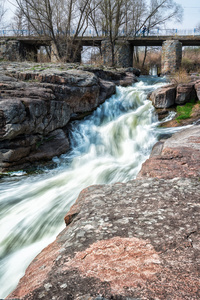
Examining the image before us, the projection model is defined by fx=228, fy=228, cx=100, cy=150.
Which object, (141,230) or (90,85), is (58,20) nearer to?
(90,85)

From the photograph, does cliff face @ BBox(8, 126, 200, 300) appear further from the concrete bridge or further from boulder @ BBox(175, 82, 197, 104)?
the concrete bridge

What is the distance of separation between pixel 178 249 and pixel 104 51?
830 inches

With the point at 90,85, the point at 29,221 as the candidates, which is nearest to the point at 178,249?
the point at 29,221

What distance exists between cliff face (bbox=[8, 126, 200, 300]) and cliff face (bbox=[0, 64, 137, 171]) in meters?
4.27

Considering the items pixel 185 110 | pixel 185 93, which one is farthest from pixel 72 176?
pixel 185 93

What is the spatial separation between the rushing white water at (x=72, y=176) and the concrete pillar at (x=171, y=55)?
1011 centimetres

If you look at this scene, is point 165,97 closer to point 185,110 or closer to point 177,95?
point 177,95

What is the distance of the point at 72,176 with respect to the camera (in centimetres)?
618

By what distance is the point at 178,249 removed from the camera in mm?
1664

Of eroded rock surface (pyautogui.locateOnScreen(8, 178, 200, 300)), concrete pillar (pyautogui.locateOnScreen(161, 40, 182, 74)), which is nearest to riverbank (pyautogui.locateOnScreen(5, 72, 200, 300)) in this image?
eroded rock surface (pyautogui.locateOnScreen(8, 178, 200, 300))

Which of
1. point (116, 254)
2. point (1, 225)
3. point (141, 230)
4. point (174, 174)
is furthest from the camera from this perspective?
point (1, 225)

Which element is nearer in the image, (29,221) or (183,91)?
(29,221)

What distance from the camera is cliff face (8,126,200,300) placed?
130cm

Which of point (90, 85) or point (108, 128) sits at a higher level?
point (90, 85)
